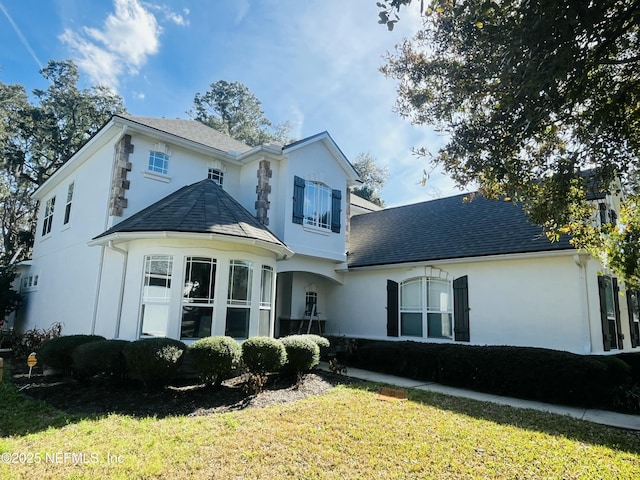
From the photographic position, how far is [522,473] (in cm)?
444

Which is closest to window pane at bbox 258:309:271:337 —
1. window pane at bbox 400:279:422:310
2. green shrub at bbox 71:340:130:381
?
green shrub at bbox 71:340:130:381

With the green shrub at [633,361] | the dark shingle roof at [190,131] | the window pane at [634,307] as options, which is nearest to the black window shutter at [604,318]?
the green shrub at [633,361]

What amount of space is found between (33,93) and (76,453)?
30133 mm

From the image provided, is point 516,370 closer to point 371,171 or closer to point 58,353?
point 58,353

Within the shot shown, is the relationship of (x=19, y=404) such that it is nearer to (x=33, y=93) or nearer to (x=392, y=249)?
(x=392, y=249)

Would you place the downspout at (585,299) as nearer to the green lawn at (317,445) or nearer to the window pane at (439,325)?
the window pane at (439,325)

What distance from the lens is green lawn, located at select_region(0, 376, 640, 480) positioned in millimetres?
4355

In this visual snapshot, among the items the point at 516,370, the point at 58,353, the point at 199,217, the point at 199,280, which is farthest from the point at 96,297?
the point at 516,370

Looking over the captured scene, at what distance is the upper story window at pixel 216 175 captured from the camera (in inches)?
525

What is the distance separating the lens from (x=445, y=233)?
46.2ft

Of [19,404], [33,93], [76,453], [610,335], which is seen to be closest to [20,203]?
[33,93]

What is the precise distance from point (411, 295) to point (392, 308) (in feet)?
2.76

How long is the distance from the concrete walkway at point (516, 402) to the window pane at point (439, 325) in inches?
102

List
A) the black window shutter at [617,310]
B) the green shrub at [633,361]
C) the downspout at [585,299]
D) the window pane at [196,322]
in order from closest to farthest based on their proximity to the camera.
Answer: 1. the window pane at [196,322]
2. the downspout at [585,299]
3. the green shrub at [633,361]
4. the black window shutter at [617,310]
